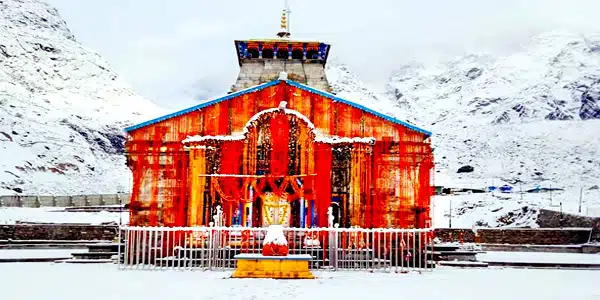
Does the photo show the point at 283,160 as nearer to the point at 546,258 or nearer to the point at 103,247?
the point at 103,247

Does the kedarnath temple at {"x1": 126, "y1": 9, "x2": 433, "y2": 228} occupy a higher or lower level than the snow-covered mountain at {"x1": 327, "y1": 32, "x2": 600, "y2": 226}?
lower

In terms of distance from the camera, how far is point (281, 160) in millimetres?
24062

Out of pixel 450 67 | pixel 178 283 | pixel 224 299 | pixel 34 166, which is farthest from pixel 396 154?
pixel 450 67

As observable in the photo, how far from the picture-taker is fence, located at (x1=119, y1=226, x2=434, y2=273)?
1986 centimetres

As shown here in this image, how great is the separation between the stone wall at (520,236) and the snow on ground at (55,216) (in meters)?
20.0

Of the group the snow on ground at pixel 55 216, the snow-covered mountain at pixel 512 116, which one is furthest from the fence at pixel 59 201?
the snow-covered mountain at pixel 512 116

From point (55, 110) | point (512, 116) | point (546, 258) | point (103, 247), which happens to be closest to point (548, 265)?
point (546, 258)

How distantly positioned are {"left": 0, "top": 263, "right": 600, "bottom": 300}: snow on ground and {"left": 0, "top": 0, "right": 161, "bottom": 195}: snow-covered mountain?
171 ft

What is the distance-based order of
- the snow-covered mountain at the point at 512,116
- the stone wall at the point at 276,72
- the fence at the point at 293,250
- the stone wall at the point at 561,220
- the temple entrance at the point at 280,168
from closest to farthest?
the fence at the point at 293,250
the temple entrance at the point at 280,168
the stone wall at the point at 276,72
the stone wall at the point at 561,220
the snow-covered mountain at the point at 512,116

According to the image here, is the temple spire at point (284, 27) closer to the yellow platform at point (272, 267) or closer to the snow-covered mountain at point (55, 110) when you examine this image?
the yellow platform at point (272, 267)

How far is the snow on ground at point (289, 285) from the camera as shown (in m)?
13.8

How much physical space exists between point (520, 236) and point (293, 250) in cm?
1946

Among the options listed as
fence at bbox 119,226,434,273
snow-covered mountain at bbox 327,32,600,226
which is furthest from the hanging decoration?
snow-covered mountain at bbox 327,32,600,226

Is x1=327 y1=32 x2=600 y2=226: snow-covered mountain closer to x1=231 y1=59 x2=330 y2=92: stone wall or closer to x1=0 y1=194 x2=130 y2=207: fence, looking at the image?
x1=231 y1=59 x2=330 y2=92: stone wall
